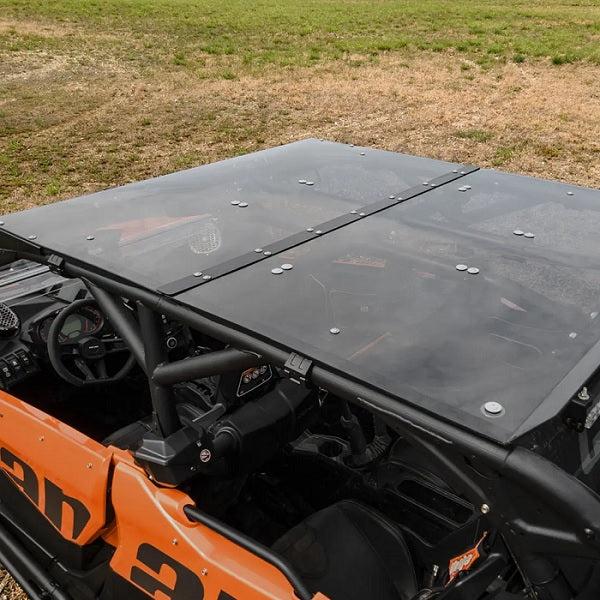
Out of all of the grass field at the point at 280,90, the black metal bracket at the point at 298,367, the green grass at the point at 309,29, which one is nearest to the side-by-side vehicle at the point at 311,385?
the black metal bracket at the point at 298,367

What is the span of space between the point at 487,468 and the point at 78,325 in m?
2.21

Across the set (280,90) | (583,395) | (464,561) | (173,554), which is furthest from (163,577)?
(280,90)

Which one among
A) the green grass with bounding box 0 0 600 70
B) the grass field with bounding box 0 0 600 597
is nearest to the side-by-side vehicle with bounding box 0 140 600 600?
the grass field with bounding box 0 0 600 597

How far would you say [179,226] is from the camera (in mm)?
2459

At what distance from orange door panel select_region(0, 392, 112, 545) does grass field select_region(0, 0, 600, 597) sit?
18.1ft

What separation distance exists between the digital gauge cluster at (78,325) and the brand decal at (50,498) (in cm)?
56

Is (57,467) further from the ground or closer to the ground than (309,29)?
further from the ground

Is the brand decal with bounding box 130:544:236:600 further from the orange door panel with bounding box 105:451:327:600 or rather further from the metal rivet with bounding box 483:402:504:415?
the metal rivet with bounding box 483:402:504:415

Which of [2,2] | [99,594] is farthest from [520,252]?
[2,2]

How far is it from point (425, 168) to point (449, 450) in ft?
6.01

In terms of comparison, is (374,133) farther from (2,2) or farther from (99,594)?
(2,2)

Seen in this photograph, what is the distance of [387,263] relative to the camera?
6.85 feet

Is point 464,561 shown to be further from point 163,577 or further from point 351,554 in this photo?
point 163,577

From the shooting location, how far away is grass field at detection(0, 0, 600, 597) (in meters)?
9.11
